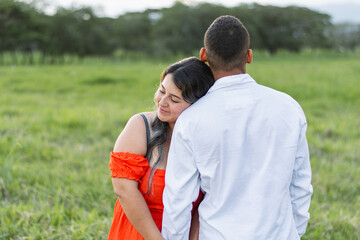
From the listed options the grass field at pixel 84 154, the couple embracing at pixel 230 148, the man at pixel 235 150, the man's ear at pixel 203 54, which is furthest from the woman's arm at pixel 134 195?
the grass field at pixel 84 154

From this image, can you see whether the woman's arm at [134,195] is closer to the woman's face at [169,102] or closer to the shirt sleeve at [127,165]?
the shirt sleeve at [127,165]

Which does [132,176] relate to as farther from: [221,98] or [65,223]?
[65,223]

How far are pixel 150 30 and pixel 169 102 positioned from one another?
32152mm

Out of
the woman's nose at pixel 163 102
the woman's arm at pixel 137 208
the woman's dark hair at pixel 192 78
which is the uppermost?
the woman's dark hair at pixel 192 78

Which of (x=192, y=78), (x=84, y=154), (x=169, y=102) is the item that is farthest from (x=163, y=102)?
(x=84, y=154)

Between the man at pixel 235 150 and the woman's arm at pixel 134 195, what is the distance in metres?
0.21

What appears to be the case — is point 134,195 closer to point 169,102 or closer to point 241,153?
point 169,102

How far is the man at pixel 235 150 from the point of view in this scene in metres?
1.48

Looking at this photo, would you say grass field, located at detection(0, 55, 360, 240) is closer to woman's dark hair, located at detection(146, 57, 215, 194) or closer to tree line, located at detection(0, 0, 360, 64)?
woman's dark hair, located at detection(146, 57, 215, 194)

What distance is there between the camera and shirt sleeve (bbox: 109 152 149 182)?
5.71ft

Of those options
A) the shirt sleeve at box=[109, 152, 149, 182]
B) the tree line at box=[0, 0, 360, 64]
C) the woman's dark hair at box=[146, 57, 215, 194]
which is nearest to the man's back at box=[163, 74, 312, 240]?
the woman's dark hair at box=[146, 57, 215, 194]

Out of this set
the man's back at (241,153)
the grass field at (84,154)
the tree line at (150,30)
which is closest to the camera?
the man's back at (241,153)

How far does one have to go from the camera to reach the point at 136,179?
177 cm

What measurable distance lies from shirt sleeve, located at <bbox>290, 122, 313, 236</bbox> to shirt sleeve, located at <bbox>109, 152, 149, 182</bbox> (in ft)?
2.18
